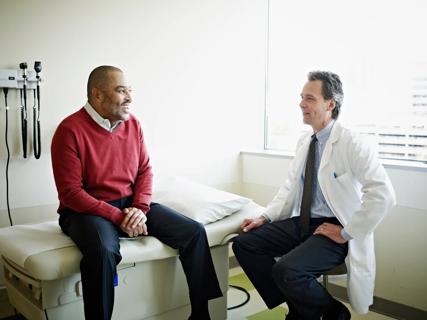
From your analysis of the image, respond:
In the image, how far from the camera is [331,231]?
2.02 metres

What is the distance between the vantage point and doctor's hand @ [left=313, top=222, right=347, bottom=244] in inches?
78.3

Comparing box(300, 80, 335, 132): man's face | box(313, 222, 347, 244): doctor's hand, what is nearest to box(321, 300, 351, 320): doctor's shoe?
box(313, 222, 347, 244): doctor's hand

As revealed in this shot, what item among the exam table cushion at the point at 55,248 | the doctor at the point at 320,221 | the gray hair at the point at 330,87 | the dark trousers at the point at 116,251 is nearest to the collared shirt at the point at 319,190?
the doctor at the point at 320,221

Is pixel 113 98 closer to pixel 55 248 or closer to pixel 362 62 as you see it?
pixel 55 248

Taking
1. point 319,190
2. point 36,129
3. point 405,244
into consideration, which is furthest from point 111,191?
point 405,244

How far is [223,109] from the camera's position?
3229 millimetres

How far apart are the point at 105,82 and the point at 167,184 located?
0.75m

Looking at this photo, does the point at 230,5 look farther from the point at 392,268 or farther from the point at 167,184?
the point at 392,268

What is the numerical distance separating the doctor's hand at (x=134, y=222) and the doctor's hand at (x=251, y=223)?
53cm

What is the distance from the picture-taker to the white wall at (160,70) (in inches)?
92.4

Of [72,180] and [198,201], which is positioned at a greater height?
[72,180]

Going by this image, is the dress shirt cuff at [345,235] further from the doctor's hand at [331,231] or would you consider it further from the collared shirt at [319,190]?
the collared shirt at [319,190]

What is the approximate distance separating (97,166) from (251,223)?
33.1 inches

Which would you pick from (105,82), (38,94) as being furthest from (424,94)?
(38,94)
